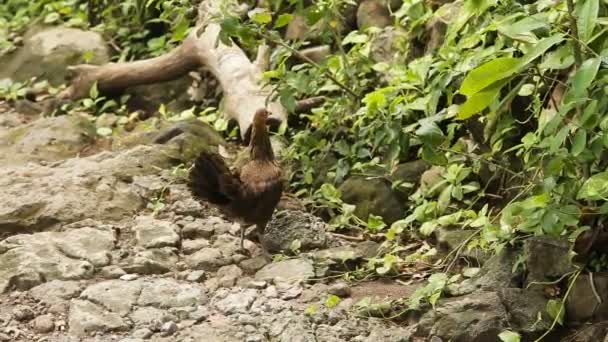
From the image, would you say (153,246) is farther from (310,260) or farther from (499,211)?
(499,211)

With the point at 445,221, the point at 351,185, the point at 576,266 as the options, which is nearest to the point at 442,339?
the point at 576,266

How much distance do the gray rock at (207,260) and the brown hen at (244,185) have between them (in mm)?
168

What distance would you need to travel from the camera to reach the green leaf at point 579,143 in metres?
3.56

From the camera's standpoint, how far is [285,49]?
568cm

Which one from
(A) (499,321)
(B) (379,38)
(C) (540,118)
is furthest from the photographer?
(B) (379,38)

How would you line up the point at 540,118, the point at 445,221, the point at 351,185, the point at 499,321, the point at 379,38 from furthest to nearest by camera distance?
the point at 379,38, the point at 351,185, the point at 445,221, the point at 540,118, the point at 499,321

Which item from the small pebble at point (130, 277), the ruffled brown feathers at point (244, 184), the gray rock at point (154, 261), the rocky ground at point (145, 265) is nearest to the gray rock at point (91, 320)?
the rocky ground at point (145, 265)

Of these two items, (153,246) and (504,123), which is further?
(153,246)

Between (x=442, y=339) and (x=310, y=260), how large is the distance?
118cm

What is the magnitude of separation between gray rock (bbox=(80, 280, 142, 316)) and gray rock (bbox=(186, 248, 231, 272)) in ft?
1.39

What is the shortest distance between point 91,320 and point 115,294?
0.89 ft

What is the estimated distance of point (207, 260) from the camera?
5.04 metres

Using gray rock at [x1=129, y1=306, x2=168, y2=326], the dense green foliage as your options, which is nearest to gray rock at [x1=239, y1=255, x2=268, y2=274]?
the dense green foliage

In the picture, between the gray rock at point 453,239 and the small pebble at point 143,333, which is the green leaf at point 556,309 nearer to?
the gray rock at point 453,239
